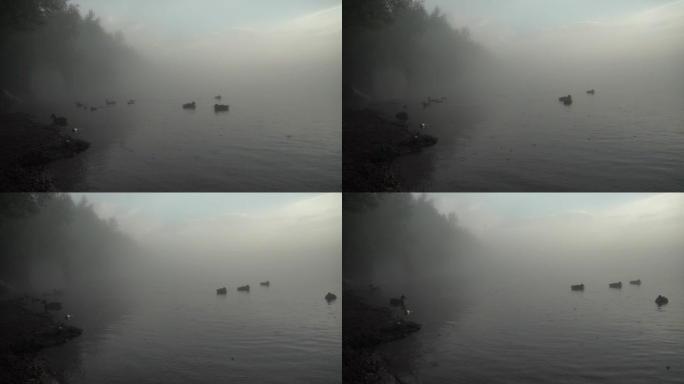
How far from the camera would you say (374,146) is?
5.73 meters

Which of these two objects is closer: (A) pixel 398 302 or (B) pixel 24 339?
(B) pixel 24 339

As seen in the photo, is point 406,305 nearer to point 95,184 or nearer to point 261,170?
point 261,170

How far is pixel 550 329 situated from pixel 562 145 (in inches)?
74.8

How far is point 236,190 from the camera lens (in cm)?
573

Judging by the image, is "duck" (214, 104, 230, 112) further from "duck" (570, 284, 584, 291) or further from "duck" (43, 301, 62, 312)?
"duck" (570, 284, 584, 291)

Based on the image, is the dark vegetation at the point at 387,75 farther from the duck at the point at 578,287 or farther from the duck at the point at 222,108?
the duck at the point at 578,287

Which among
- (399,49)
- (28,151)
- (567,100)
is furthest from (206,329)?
(567,100)

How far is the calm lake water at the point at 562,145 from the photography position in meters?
5.58

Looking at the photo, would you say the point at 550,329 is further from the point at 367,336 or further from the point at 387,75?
the point at 387,75

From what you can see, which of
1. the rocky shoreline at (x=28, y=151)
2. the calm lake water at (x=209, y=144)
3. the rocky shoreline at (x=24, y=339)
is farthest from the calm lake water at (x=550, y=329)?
the rocky shoreline at (x=28, y=151)

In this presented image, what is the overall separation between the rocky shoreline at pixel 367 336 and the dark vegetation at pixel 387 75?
1.27 m

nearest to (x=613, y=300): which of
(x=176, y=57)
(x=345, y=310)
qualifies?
(x=345, y=310)

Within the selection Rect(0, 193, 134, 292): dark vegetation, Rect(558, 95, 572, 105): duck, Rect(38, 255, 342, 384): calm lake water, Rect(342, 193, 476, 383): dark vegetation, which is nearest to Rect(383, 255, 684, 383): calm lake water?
Rect(342, 193, 476, 383): dark vegetation

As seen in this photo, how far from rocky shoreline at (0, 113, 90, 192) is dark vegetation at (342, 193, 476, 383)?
312cm
